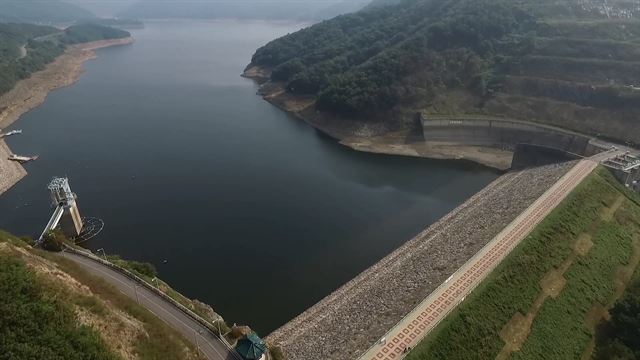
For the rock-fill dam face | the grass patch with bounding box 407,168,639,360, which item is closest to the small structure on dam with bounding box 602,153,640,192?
the rock-fill dam face

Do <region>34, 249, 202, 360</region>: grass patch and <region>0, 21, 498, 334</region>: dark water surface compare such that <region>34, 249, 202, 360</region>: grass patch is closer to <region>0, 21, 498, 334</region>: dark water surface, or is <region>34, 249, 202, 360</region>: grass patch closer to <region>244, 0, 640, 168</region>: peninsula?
<region>0, 21, 498, 334</region>: dark water surface

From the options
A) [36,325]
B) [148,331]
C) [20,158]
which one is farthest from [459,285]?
[20,158]

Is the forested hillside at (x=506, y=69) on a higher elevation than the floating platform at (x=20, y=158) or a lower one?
higher

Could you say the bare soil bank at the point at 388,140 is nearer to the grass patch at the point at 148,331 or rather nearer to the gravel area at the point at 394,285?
the gravel area at the point at 394,285

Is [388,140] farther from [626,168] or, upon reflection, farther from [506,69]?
[626,168]

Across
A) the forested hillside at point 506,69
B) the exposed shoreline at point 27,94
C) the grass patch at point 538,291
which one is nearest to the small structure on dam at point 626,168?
the forested hillside at point 506,69
